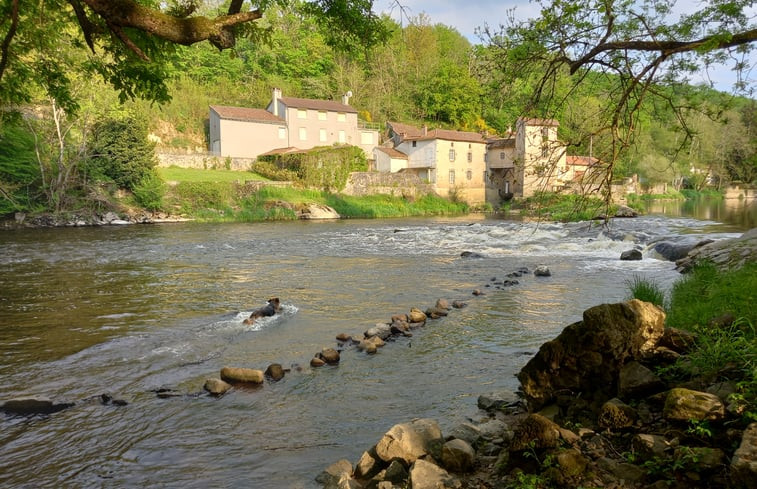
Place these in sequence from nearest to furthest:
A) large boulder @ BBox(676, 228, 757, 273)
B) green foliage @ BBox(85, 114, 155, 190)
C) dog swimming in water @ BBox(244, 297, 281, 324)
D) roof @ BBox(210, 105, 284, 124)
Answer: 1. large boulder @ BBox(676, 228, 757, 273)
2. dog swimming in water @ BBox(244, 297, 281, 324)
3. green foliage @ BBox(85, 114, 155, 190)
4. roof @ BBox(210, 105, 284, 124)

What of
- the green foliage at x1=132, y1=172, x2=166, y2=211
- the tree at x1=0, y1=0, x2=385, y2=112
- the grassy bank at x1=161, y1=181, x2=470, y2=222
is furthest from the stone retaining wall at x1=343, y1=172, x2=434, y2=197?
the tree at x1=0, y1=0, x2=385, y2=112

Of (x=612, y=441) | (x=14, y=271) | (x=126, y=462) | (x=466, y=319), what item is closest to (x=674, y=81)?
(x=612, y=441)

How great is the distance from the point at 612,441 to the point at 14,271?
62.8ft

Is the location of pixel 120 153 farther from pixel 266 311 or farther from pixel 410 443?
pixel 410 443

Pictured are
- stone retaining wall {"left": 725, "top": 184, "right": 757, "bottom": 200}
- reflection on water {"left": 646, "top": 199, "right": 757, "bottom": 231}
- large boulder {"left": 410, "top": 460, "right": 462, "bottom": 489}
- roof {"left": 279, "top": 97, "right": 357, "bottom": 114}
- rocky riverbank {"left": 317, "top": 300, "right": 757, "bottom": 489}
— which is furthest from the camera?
roof {"left": 279, "top": 97, "right": 357, "bottom": 114}

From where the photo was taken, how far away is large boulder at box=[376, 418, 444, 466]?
4.57 meters

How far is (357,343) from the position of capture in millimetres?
8953

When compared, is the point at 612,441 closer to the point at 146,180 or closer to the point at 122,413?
the point at 122,413

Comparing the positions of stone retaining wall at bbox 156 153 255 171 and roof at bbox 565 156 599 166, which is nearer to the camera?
roof at bbox 565 156 599 166

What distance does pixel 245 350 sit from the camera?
8750 millimetres

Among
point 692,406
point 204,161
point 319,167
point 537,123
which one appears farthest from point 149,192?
point 692,406

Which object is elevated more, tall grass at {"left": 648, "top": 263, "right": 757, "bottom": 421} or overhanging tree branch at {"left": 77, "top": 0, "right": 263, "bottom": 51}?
overhanging tree branch at {"left": 77, "top": 0, "right": 263, "bottom": 51}

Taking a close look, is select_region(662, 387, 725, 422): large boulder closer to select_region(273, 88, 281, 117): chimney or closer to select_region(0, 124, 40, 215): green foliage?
select_region(0, 124, 40, 215): green foliage

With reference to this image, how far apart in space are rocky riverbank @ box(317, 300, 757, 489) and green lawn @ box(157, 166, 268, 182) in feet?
135
